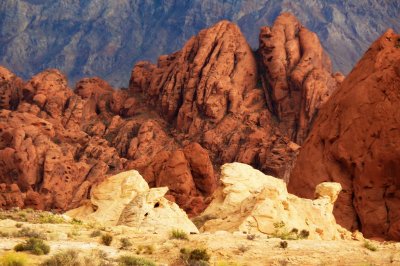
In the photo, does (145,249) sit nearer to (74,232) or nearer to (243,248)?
(243,248)

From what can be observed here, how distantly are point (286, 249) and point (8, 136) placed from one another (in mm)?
76844

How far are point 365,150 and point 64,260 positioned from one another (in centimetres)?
3585

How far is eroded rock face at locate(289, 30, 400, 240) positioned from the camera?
5028 centimetres

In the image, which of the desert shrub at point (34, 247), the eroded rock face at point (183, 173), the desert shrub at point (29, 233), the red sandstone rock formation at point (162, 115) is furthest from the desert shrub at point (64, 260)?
the red sandstone rock formation at point (162, 115)

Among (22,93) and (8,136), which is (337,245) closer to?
(8,136)

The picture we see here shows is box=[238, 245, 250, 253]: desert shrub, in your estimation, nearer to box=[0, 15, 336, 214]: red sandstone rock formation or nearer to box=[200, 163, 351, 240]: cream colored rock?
box=[200, 163, 351, 240]: cream colored rock

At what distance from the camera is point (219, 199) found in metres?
36.5

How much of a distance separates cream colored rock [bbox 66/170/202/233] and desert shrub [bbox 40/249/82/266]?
317 inches

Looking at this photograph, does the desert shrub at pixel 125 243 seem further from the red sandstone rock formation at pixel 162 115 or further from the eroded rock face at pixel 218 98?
the eroded rock face at pixel 218 98

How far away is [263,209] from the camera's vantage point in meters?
30.0

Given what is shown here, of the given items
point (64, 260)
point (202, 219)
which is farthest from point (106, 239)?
point (202, 219)

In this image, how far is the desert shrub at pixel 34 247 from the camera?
20.4 m

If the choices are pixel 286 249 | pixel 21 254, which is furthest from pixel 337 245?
pixel 21 254

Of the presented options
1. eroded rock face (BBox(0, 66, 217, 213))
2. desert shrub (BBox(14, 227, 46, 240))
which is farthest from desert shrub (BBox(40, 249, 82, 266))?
eroded rock face (BBox(0, 66, 217, 213))
